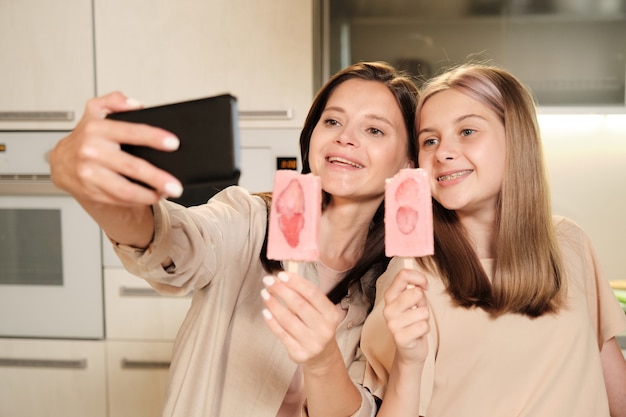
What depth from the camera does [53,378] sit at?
101 inches

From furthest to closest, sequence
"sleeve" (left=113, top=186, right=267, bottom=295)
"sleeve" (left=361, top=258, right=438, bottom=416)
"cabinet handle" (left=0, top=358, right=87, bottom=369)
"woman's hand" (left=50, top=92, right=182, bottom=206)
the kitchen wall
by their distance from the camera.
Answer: the kitchen wall → "cabinet handle" (left=0, top=358, right=87, bottom=369) → "sleeve" (left=361, top=258, right=438, bottom=416) → "sleeve" (left=113, top=186, right=267, bottom=295) → "woman's hand" (left=50, top=92, right=182, bottom=206)

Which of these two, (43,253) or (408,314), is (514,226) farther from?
(43,253)

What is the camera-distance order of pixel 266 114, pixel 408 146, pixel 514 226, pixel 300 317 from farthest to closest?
pixel 266 114 → pixel 408 146 → pixel 514 226 → pixel 300 317

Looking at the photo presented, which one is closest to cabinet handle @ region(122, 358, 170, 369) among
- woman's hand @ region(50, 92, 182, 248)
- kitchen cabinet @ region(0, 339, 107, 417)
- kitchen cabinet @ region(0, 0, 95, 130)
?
kitchen cabinet @ region(0, 339, 107, 417)

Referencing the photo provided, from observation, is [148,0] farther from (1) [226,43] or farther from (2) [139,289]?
(2) [139,289]

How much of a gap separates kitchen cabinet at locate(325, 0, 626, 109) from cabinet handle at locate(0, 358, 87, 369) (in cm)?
162

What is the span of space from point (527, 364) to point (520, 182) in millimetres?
411

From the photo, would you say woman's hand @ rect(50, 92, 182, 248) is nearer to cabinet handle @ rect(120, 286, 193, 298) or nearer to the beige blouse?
the beige blouse

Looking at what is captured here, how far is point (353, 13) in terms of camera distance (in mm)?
2518

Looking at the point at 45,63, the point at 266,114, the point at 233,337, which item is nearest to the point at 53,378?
the point at 45,63

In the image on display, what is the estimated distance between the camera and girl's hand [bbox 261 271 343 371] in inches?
40.1

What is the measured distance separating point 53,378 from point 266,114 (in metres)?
1.43

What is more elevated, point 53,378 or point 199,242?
point 199,242

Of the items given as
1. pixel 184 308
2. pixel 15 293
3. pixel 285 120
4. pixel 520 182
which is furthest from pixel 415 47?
pixel 15 293
